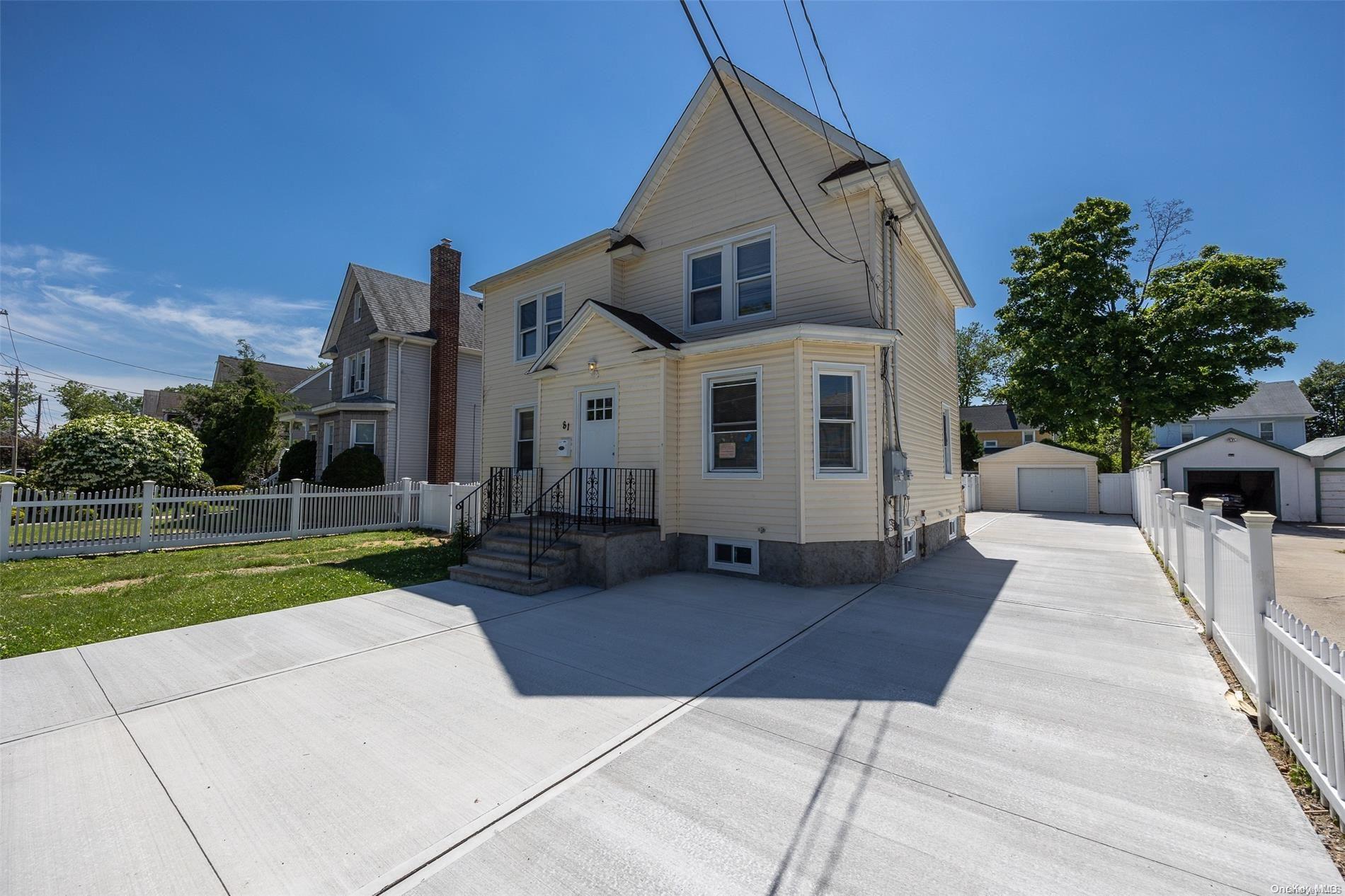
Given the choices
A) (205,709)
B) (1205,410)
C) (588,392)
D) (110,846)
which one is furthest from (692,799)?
(1205,410)

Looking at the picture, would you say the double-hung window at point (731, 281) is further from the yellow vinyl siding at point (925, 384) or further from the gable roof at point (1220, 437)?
the gable roof at point (1220, 437)

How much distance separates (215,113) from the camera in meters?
10.6

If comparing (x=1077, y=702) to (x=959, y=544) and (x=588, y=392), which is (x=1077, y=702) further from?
(x=959, y=544)

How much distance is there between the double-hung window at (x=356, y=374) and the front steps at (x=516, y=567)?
566 inches

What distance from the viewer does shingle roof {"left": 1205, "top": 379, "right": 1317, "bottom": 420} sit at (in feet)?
107

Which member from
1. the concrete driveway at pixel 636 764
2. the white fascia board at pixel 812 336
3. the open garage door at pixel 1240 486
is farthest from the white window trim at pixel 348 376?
the open garage door at pixel 1240 486

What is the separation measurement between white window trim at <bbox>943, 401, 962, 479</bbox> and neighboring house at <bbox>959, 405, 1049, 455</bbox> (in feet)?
87.4

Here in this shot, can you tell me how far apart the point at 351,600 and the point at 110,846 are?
15.6 feet

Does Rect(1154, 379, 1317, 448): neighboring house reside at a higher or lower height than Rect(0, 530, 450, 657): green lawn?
higher

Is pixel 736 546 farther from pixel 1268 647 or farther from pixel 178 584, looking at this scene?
pixel 178 584

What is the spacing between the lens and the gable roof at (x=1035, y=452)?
72.8ft

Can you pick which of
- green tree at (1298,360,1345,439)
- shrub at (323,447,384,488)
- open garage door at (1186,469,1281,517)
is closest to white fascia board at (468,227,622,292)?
shrub at (323,447,384,488)

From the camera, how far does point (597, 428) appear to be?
9.95 metres

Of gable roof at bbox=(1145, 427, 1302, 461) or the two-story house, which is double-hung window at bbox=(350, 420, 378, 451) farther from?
gable roof at bbox=(1145, 427, 1302, 461)
